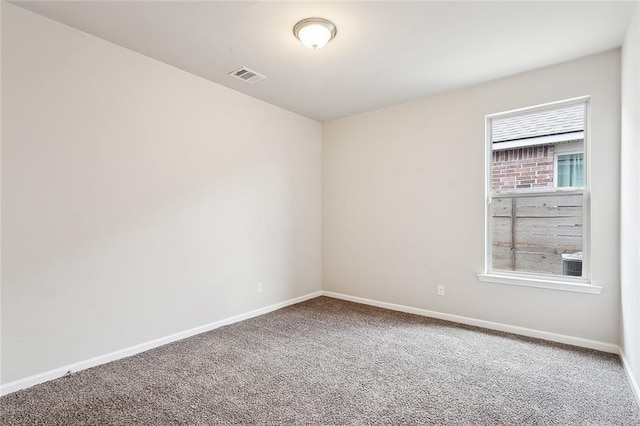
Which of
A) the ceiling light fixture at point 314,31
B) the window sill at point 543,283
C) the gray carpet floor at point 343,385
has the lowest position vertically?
the gray carpet floor at point 343,385

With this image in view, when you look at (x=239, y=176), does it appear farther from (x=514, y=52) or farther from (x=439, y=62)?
(x=514, y=52)

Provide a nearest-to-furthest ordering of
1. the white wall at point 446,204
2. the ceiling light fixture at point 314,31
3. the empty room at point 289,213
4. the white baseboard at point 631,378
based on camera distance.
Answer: the white baseboard at point 631,378 < the empty room at point 289,213 < the ceiling light fixture at point 314,31 < the white wall at point 446,204

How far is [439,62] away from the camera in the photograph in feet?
9.71

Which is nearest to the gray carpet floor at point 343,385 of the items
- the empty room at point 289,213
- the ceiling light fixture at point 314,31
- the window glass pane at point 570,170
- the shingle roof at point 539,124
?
the empty room at point 289,213

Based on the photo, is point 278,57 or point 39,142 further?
point 278,57

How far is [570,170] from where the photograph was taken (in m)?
3.07

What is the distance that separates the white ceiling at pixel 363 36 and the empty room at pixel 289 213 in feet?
0.07

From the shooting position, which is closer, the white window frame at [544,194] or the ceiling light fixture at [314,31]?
the ceiling light fixture at [314,31]

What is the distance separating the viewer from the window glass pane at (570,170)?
3015 mm

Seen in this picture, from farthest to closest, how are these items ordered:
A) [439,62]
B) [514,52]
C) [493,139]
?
1. [493,139]
2. [439,62]
3. [514,52]

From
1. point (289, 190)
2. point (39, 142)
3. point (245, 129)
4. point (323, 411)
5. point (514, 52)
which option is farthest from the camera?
point (289, 190)

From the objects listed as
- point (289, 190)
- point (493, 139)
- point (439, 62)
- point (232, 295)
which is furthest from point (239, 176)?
point (493, 139)

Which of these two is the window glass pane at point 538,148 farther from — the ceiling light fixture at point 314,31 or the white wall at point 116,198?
the white wall at point 116,198

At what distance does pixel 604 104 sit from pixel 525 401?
2555mm
